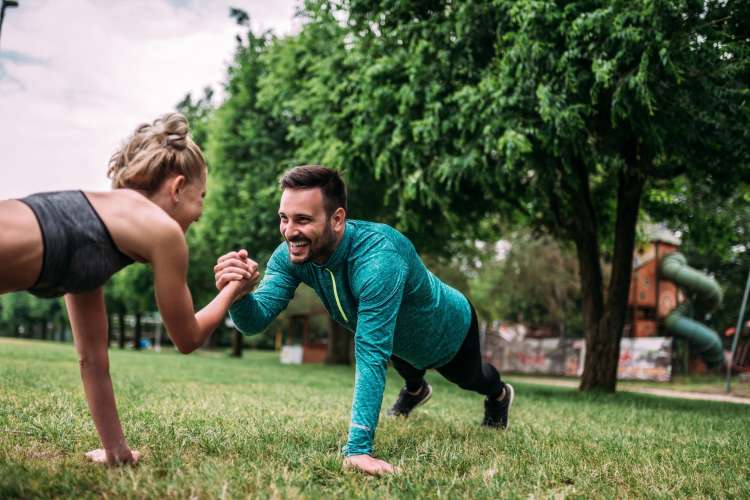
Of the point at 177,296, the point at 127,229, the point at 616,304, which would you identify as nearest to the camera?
the point at 127,229

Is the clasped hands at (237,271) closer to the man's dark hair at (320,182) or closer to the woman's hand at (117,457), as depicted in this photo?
the man's dark hair at (320,182)

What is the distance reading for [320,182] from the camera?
11.6 feet

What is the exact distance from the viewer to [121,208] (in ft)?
8.57

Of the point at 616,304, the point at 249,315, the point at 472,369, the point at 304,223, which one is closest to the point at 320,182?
the point at 304,223

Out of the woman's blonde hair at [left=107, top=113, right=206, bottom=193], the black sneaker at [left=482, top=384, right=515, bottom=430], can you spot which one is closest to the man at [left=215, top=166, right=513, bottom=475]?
the woman's blonde hair at [left=107, top=113, right=206, bottom=193]

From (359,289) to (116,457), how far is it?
152 centimetres

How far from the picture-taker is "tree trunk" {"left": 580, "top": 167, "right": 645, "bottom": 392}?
12.7 metres

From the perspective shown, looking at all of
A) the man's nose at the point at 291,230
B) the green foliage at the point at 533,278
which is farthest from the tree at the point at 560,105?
the green foliage at the point at 533,278

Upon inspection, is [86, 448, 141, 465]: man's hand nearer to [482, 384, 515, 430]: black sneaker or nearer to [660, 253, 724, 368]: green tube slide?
[482, 384, 515, 430]: black sneaker

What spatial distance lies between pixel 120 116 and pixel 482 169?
661 cm

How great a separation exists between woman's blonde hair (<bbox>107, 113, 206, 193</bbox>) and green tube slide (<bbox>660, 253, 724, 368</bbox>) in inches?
1263

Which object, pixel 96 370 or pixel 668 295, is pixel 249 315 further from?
pixel 668 295

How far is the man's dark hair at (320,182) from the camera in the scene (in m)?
3.51

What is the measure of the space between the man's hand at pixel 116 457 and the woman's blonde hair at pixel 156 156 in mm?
1344
